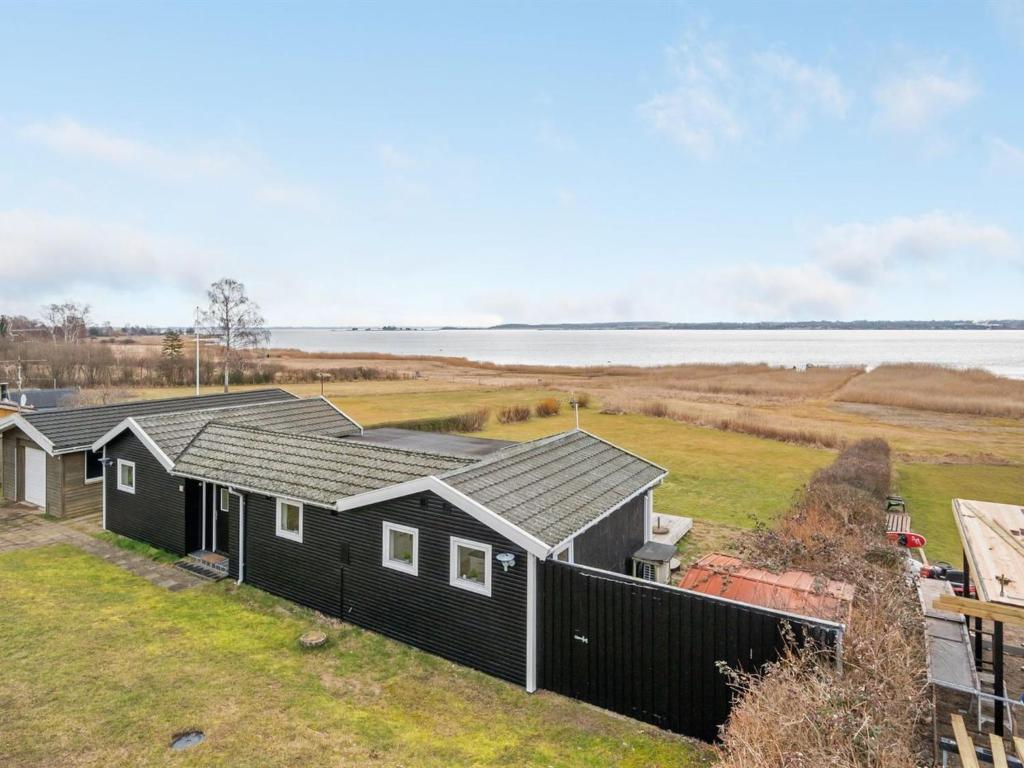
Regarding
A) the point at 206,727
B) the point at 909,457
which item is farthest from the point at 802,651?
the point at 909,457

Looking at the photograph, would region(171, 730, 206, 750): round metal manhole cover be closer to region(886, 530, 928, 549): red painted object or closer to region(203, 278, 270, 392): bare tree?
region(886, 530, 928, 549): red painted object

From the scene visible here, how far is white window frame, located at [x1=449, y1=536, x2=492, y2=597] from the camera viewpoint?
381 inches

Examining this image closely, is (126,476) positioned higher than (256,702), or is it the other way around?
(126,476)

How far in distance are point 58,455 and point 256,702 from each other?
1369cm

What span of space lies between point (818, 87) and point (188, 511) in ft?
110

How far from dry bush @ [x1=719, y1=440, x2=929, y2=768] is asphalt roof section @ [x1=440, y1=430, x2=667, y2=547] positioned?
11.0 ft

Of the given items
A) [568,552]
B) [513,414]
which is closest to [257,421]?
[568,552]

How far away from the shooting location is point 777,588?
9852 mm

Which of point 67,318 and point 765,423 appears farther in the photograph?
point 67,318

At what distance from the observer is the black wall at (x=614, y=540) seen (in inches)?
438

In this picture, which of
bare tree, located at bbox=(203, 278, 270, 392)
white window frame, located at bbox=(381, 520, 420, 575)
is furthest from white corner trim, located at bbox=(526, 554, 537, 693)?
bare tree, located at bbox=(203, 278, 270, 392)

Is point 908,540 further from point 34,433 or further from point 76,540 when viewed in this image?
point 34,433

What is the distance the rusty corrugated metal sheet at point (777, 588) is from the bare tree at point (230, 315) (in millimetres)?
56439

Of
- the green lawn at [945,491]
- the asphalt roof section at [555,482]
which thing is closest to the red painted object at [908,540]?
the green lawn at [945,491]
